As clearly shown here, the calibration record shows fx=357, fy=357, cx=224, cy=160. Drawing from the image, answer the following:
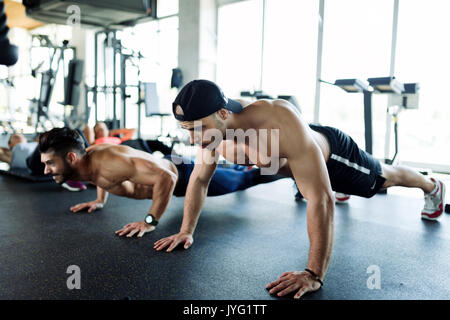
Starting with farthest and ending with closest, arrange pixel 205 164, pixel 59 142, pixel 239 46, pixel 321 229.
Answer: pixel 239 46 → pixel 59 142 → pixel 205 164 → pixel 321 229

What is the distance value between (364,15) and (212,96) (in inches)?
180

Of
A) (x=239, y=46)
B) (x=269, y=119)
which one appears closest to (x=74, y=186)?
(x=269, y=119)

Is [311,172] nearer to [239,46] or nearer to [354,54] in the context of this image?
[354,54]

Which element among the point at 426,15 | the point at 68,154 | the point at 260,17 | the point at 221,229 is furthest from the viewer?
the point at 260,17

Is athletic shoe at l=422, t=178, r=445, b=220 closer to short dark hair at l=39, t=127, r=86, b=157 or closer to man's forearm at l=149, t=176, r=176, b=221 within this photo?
man's forearm at l=149, t=176, r=176, b=221

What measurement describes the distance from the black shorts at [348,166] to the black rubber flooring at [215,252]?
0.31m

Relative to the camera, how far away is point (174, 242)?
175cm

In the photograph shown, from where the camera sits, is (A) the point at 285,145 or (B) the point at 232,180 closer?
(A) the point at 285,145

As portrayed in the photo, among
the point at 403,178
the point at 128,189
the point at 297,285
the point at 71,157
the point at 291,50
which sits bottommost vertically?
the point at 297,285

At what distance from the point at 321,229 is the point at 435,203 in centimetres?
156

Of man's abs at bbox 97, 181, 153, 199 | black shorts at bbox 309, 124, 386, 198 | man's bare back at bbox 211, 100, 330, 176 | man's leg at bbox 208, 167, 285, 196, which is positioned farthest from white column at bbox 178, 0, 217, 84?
man's bare back at bbox 211, 100, 330, 176

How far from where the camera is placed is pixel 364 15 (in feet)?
16.4
